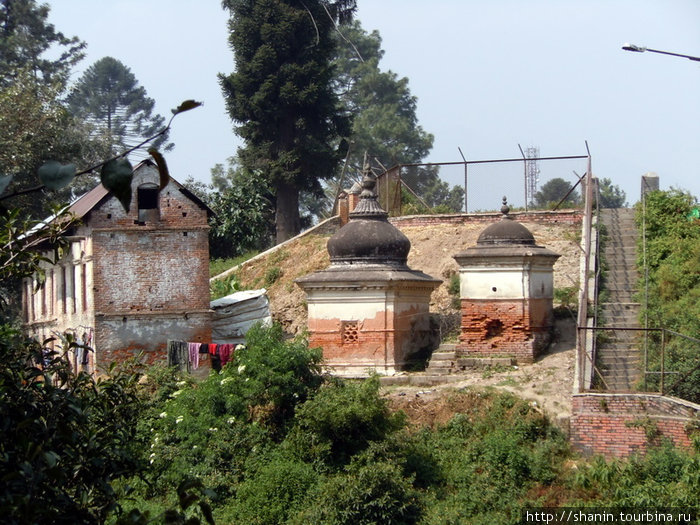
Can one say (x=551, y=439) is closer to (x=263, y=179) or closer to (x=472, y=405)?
(x=472, y=405)

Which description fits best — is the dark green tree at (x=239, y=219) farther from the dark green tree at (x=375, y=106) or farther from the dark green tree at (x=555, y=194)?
the dark green tree at (x=375, y=106)

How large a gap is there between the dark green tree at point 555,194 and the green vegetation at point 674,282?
2.50 m

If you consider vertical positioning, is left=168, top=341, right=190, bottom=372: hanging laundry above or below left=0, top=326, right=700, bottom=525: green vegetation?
above

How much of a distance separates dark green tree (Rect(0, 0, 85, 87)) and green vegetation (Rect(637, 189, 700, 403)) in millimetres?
24946

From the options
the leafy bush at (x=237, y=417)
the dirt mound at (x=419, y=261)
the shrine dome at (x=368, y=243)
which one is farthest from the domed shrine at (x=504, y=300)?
the leafy bush at (x=237, y=417)

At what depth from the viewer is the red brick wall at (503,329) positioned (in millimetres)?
20375

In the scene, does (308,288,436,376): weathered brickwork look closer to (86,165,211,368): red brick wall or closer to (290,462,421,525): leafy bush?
(86,165,211,368): red brick wall

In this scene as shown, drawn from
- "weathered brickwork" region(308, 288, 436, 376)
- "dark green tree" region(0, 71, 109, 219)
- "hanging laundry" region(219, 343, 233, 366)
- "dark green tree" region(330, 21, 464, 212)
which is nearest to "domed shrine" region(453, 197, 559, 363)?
"weathered brickwork" region(308, 288, 436, 376)

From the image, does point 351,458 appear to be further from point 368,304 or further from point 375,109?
point 375,109

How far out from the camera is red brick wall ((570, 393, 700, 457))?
16.8m

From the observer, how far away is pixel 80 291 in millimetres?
24219

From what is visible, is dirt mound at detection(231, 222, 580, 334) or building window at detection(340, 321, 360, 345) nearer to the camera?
building window at detection(340, 321, 360, 345)

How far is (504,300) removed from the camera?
67.7 feet

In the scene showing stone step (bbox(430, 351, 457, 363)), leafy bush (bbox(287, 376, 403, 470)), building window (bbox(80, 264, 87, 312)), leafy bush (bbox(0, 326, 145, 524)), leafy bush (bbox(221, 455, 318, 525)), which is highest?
building window (bbox(80, 264, 87, 312))
